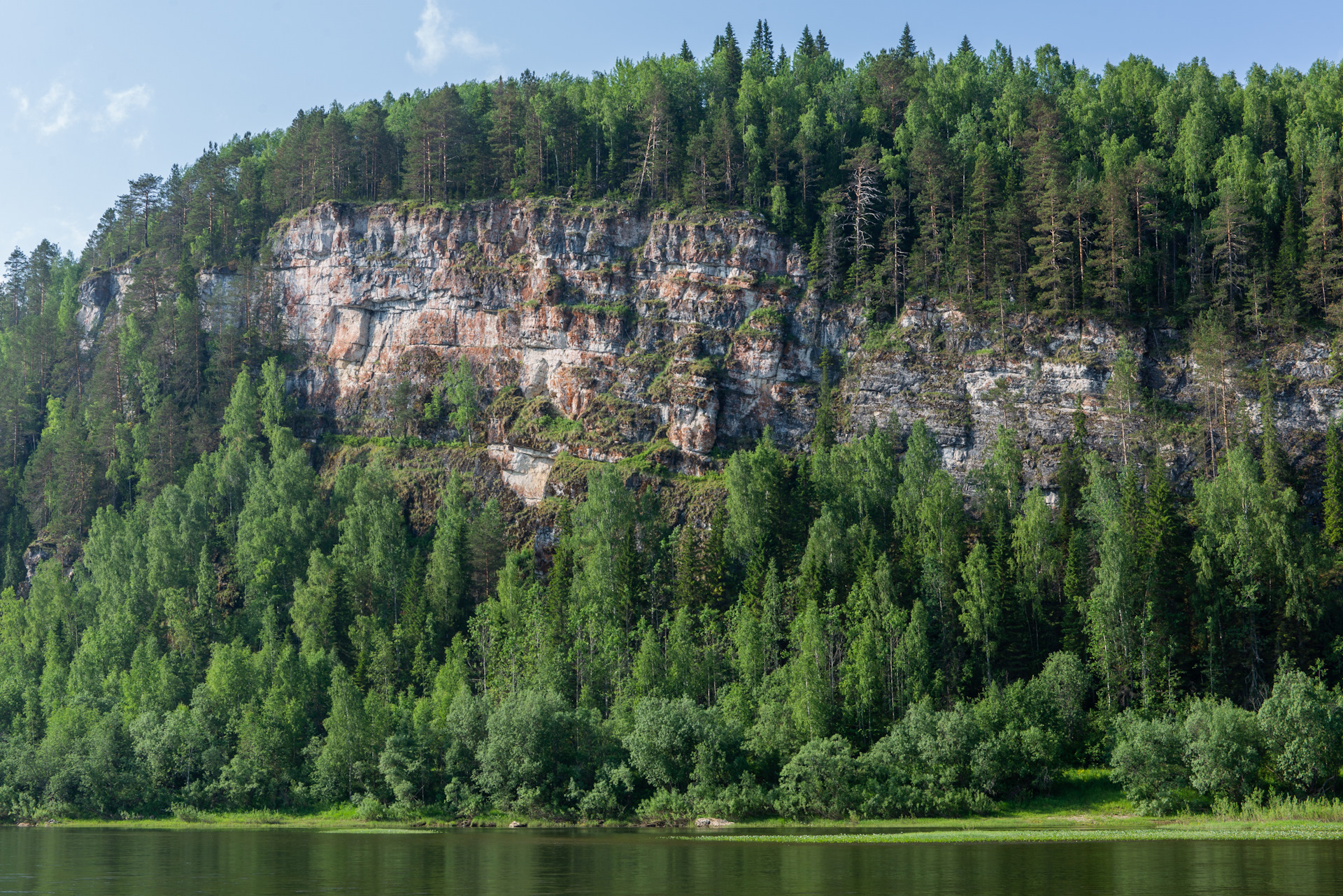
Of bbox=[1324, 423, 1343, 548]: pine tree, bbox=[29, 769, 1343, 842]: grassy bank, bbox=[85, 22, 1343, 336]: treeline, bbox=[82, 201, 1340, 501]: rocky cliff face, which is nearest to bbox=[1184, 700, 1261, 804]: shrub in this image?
bbox=[29, 769, 1343, 842]: grassy bank

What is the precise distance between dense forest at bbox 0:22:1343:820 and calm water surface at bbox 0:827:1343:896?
1578 centimetres

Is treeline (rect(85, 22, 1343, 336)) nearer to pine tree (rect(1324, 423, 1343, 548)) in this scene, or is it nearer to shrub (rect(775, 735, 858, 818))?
pine tree (rect(1324, 423, 1343, 548))

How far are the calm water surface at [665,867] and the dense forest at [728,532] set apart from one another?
15781mm

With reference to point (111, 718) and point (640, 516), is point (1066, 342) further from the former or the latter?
point (111, 718)

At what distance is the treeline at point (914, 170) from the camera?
378 ft

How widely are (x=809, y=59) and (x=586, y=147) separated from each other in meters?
45.9

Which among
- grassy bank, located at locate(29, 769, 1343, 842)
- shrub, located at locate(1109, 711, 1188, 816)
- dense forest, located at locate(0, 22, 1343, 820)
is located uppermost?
dense forest, located at locate(0, 22, 1343, 820)

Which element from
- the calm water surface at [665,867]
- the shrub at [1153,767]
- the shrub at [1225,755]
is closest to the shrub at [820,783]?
the calm water surface at [665,867]

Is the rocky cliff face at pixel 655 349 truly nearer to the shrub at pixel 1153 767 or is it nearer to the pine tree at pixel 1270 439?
the pine tree at pixel 1270 439

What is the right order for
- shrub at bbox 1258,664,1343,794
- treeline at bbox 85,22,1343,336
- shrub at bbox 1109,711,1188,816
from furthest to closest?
treeline at bbox 85,22,1343,336
shrub at bbox 1109,711,1188,816
shrub at bbox 1258,664,1343,794

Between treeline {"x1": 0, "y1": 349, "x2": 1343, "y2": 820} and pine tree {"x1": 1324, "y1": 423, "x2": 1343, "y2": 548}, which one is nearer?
treeline {"x1": 0, "y1": 349, "x2": 1343, "y2": 820}

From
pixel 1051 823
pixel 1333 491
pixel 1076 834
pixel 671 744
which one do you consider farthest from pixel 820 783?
pixel 1333 491

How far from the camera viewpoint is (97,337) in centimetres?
15862

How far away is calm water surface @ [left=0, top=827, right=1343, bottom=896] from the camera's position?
41062 millimetres
